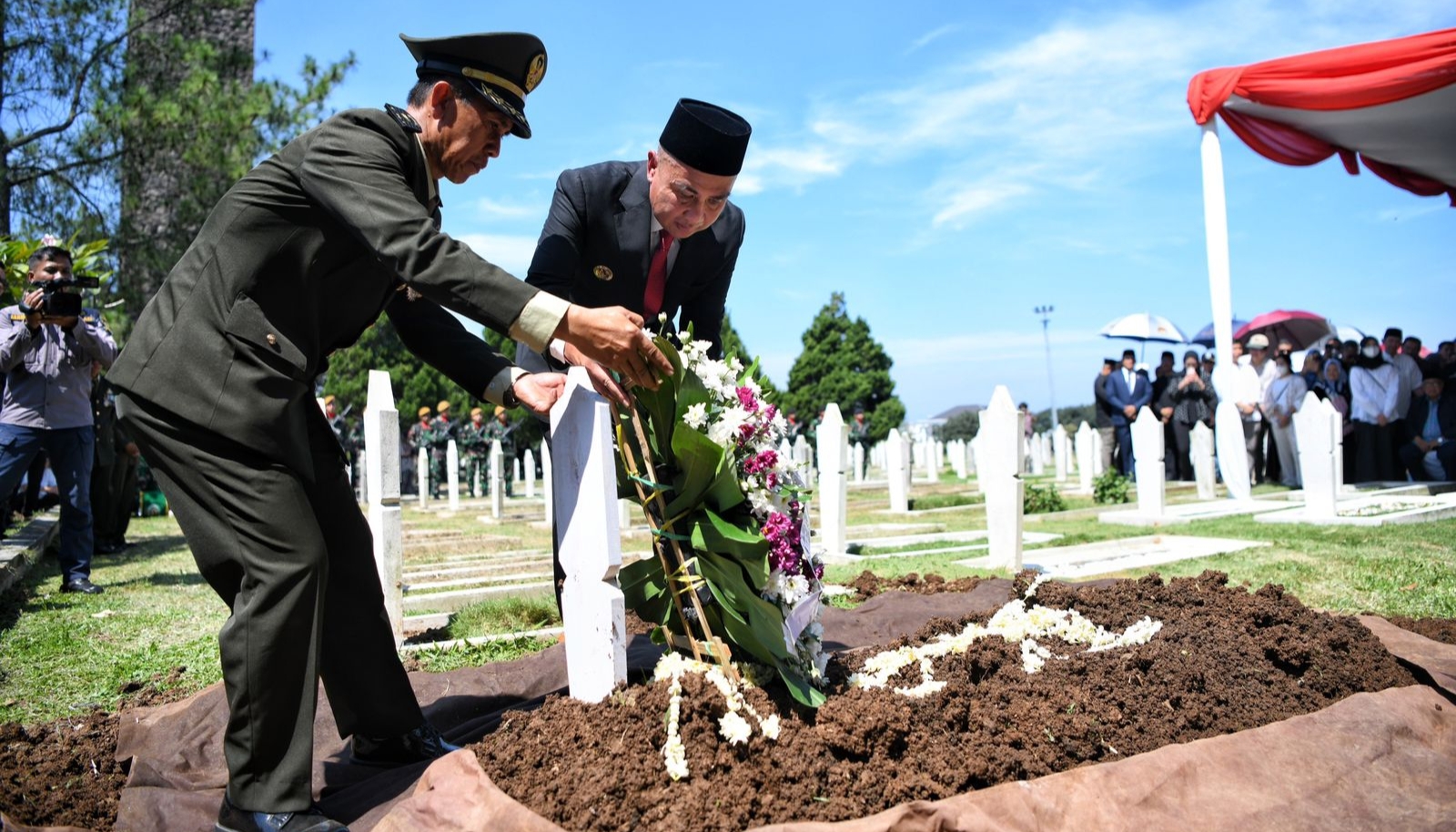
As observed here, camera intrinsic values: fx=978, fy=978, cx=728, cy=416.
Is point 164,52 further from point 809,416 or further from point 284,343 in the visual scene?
point 809,416

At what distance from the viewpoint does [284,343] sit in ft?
8.11

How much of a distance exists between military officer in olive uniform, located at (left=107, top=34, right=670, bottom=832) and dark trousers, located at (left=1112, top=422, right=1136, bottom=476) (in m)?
16.4

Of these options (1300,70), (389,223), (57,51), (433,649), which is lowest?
(433,649)

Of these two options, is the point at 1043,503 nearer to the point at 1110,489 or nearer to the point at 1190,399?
the point at 1110,489

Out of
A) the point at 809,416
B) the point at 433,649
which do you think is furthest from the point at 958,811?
the point at 809,416

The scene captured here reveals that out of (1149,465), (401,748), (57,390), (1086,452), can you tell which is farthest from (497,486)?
(401,748)

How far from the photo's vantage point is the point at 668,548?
2861mm

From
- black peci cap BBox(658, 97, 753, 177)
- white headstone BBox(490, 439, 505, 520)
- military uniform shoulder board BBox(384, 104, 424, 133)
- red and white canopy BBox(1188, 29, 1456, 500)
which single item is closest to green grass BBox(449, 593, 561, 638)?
black peci cap BBox(658, 97, 753, 177)

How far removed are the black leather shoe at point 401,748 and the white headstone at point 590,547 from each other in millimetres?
563

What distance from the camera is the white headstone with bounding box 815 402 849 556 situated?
8164mm

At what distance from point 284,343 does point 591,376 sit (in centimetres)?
82

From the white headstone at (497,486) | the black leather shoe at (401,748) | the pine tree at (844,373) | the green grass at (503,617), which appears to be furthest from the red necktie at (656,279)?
the pine tree at (844,373)

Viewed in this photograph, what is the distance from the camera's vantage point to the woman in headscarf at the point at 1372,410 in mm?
13766

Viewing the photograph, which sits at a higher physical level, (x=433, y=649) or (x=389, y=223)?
(x=389, y=223)
